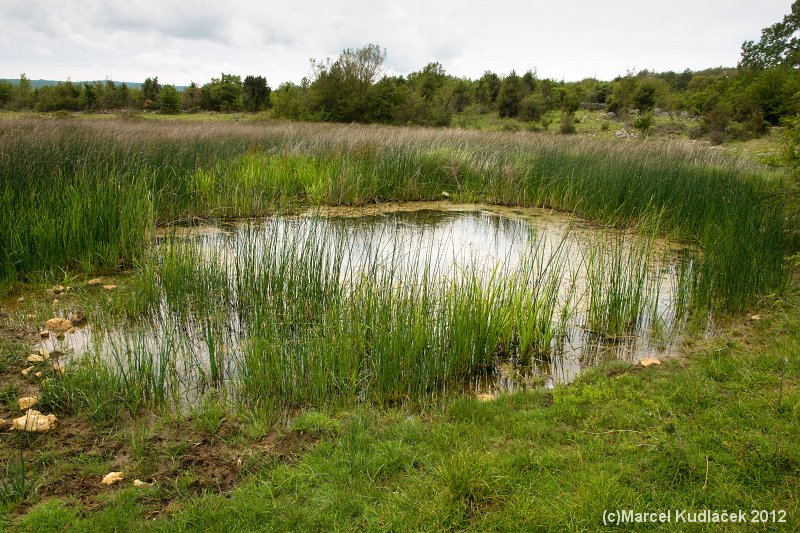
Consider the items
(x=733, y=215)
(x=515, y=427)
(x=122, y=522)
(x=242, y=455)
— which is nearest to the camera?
(x=122, y=522)

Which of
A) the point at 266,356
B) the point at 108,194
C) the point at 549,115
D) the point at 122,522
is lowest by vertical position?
the point at 122,522

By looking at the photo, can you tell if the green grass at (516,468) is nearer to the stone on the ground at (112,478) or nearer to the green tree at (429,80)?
the stone on the ground at (112,478)

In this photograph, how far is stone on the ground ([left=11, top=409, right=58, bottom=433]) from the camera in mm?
3129

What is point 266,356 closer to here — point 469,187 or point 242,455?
point 242,455

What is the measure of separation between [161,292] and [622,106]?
101ft

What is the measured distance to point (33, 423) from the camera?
3.16 metres

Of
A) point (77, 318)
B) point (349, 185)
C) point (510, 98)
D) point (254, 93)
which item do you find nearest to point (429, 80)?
point (510, 98)

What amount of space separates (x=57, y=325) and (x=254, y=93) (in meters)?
32.5

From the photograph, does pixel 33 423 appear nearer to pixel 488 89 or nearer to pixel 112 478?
pixel 112 478

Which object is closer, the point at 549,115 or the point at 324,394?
the point at 324,394

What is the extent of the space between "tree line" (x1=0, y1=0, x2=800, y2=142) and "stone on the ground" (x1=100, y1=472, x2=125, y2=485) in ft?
81.4

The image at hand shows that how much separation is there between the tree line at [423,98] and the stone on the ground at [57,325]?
23781 mm

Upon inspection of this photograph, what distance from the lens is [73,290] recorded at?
5656 mm

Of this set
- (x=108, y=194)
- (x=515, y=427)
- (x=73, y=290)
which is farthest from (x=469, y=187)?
(x=515, y=427)
